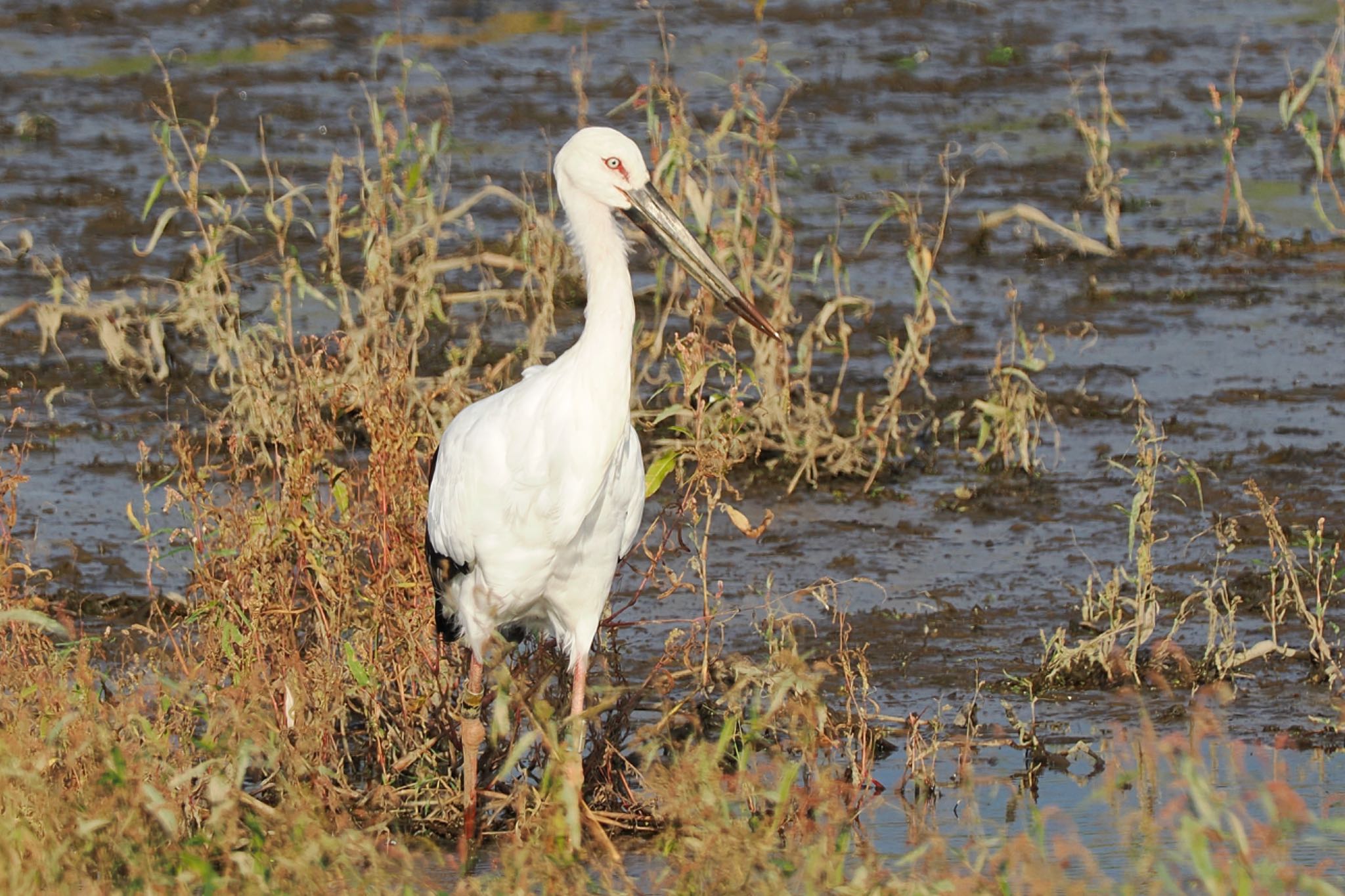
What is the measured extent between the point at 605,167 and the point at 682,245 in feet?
0.81

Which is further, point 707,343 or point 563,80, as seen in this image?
point 563,80

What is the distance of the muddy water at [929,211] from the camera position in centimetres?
638

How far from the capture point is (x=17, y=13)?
14344 millimetres

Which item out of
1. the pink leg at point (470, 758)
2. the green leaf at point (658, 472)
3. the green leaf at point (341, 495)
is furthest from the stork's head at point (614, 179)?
the pink leg at point (470, 758)

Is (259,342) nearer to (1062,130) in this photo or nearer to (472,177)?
(472,177)

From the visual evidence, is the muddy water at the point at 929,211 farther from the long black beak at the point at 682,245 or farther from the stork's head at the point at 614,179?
the stork's head at the point at 614,179

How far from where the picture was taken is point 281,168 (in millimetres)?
11109

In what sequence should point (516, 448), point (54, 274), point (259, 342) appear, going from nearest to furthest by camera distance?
point (516, 448) < point (259, 342) < point (54, 274)

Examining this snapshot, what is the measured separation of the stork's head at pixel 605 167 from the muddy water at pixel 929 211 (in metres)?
1.01

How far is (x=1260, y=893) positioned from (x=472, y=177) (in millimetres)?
7821

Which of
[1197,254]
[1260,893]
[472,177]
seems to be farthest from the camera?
[472,177]

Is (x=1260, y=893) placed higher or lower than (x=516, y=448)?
lower

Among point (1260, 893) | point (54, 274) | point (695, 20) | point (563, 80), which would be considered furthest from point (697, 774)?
point (695, 20)

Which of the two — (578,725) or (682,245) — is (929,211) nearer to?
(682,245)
